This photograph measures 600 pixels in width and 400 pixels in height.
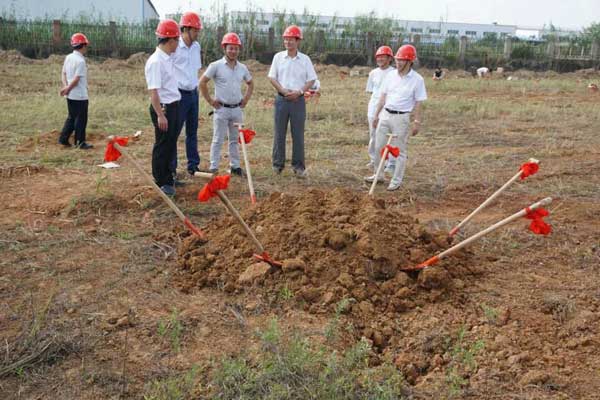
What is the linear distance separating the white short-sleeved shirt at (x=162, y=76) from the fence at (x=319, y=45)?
18.0m

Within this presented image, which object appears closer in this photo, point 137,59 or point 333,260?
point 333,260

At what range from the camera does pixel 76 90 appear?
25.6 ft

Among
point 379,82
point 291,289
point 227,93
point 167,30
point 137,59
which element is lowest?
point 291,289

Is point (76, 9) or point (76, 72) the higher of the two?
point (76, 9)

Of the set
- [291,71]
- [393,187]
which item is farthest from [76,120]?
[393,187]

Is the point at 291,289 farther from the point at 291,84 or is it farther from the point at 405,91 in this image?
the point at 291,84

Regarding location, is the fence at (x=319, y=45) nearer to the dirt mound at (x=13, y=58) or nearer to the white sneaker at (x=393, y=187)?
the dirt mound at (x=13, y=58)

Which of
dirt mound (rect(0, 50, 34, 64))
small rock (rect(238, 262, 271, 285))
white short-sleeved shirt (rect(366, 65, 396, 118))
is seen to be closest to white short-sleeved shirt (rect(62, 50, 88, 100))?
white short-sleeved shirt (rect(366, 65, 396, 118))

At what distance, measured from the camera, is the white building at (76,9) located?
2733 centimetres

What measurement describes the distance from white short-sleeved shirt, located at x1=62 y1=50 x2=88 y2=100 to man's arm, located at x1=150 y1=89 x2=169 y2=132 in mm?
2831

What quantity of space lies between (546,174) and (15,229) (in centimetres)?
616

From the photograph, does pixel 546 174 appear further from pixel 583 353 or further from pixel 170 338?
pixel 170 338

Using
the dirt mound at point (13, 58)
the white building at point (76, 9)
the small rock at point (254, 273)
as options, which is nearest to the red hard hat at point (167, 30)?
the small rock at point (254, 273)

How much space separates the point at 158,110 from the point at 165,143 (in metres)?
0.39
